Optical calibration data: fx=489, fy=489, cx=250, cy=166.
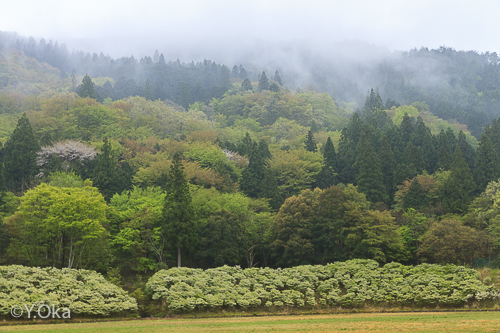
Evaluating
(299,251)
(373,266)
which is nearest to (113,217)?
(299,251)

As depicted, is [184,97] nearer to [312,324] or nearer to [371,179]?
[371,179]

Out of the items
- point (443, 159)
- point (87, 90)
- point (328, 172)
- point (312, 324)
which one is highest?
point (87, 90)

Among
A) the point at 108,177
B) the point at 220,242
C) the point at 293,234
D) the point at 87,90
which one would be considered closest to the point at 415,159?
the point at 293,234

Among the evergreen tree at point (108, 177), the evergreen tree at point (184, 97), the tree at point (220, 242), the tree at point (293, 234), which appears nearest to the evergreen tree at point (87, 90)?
the evergreen tree at point (184, 97)

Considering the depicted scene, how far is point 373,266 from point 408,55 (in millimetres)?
150383

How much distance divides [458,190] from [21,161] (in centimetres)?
4722

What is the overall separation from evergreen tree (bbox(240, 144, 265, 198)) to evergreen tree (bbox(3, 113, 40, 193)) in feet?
77.9

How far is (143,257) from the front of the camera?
1706 inches

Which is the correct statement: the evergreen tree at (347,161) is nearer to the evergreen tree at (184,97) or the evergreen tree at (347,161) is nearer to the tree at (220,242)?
the tree at (220,242)

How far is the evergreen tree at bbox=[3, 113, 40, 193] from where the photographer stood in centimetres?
5341

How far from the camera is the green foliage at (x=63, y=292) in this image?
1074 inches

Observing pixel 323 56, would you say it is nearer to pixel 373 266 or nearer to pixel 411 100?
pixel 411 100

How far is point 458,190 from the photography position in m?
50.1

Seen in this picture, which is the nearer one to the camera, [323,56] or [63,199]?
[63,199]
